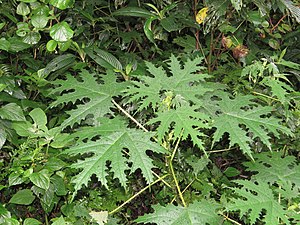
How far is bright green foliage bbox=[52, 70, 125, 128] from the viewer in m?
1.28

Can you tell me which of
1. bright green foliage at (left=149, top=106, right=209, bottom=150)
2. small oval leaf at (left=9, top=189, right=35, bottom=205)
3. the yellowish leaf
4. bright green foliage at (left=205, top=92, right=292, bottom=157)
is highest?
the yellowish leaf

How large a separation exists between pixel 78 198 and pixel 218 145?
0.63 meters

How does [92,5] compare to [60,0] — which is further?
[92,5]

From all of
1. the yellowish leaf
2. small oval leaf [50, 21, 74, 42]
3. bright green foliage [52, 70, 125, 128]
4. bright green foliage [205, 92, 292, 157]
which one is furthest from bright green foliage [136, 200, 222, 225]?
the yellowish leaf

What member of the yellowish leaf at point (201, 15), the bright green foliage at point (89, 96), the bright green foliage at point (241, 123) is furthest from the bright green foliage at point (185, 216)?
the yellowish leaf at point (201, 15)

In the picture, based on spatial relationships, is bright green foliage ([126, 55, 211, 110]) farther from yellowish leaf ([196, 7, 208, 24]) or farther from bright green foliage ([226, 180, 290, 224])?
yellowish leaf ([196, 7, 208, 24])

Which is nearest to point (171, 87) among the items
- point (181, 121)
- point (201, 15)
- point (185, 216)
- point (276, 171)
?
point (181, 121)

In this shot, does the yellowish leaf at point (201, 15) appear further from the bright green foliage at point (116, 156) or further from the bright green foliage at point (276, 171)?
the bright green foliage at point (116, 156)

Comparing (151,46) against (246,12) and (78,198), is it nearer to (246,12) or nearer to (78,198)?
(246,12)

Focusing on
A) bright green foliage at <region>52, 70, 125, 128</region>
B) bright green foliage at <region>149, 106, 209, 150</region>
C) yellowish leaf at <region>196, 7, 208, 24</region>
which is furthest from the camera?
yellowish leaf at <region>196, 7, 208, 24</region>

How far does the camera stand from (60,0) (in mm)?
1546

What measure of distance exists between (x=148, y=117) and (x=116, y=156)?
2.35 ft

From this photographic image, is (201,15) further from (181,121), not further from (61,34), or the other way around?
(181,121)

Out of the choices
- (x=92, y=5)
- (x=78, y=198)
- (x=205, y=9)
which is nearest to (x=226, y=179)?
(x=78, y=198)
